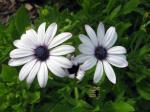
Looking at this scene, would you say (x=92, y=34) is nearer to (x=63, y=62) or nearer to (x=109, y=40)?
(x=109, y=40)

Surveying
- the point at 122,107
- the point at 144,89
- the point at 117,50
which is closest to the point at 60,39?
the point at 117,50

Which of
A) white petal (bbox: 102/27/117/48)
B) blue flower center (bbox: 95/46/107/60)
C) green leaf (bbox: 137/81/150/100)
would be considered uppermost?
white petal (bbox: 102/27/117/48)

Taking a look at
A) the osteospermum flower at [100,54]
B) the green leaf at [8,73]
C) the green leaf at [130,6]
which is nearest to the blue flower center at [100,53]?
the osteospermum flower at [100,54]

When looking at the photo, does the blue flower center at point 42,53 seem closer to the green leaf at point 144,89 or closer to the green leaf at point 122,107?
the green leaf at point 122,107

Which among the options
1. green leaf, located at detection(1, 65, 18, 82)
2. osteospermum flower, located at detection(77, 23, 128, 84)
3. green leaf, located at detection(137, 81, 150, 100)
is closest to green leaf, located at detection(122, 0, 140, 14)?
green leaf, located at detection(137, 81, 150, 100)

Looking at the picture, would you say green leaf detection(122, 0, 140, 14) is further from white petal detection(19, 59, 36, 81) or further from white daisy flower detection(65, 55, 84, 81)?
white petal detection(19, 59, 36, 81)

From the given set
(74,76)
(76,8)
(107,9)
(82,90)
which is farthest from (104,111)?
(76,8)

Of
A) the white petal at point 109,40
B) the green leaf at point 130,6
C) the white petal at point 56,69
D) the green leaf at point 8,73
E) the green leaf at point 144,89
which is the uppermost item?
the green leaf at point 130,6
